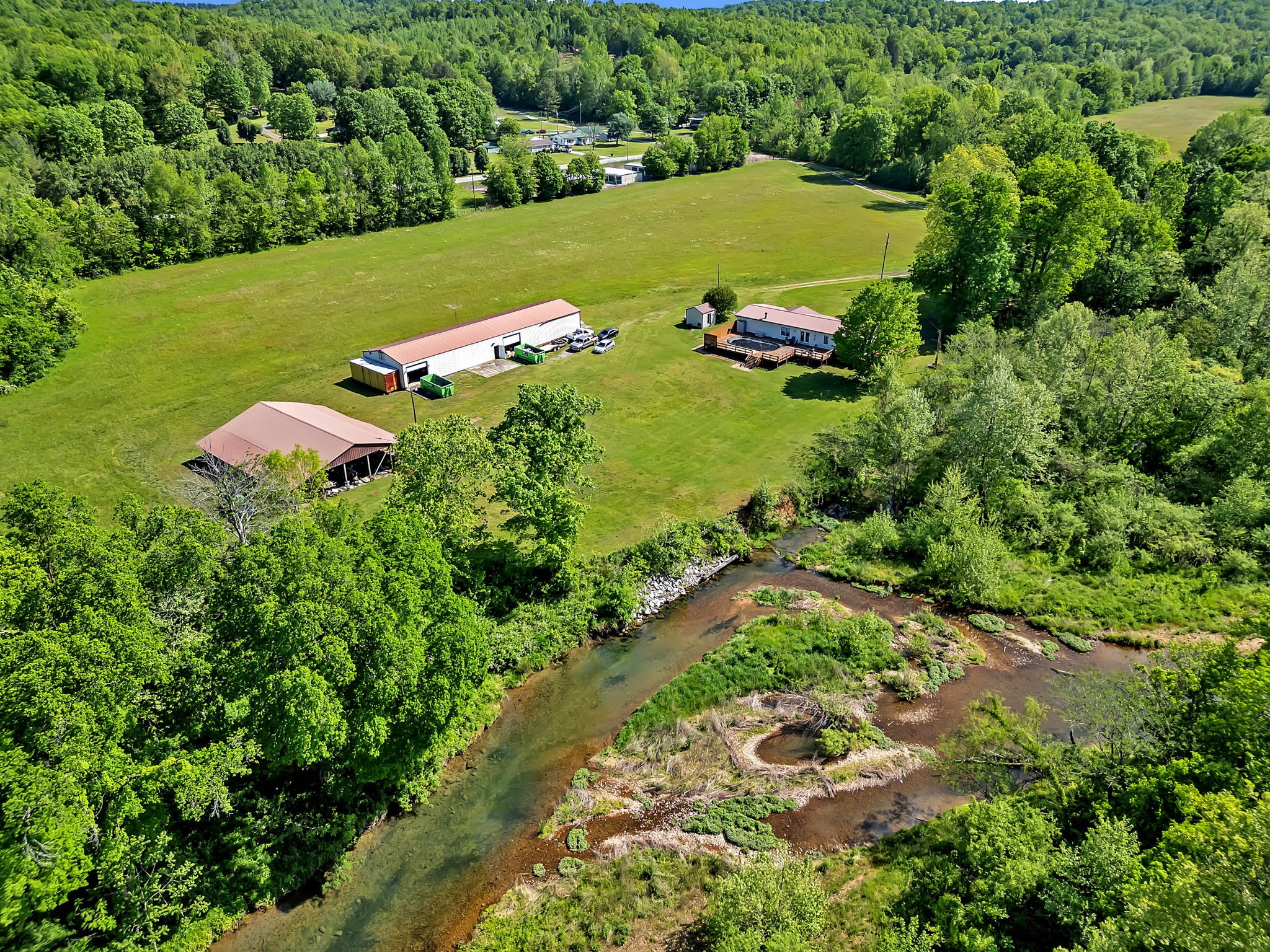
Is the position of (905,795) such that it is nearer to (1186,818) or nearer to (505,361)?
(1186,818)

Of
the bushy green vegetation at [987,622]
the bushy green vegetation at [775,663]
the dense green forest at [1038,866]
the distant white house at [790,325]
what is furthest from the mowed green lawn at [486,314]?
the dense green forest at [1038,866]

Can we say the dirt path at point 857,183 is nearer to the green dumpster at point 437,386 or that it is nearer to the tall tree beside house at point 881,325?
the tall tree beside house at point 881,325

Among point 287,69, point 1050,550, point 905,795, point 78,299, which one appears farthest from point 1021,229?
point 287,69

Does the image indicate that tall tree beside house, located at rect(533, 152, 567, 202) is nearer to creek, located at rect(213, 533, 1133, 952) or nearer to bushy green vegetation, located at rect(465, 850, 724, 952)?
creek, located at rect(213, 533, 1133, 952)

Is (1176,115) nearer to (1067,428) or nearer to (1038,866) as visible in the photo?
(1067,428)

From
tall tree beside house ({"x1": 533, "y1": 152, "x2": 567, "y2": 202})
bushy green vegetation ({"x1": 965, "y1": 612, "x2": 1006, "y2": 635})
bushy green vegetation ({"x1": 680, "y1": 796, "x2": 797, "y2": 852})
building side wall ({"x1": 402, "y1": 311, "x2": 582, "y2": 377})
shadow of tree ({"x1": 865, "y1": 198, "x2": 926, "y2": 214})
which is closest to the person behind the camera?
bushy green vegetation ({"x1": 680, "y1": 796, "x2": 797, "y2": 852})

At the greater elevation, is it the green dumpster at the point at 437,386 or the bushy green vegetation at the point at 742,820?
the green dumpster at the point at 437,386

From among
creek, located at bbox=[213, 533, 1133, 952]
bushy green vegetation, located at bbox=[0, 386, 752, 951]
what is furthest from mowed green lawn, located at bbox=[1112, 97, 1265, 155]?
bushy green vegetation, located at bbox=[0, 386, 752, 951]
